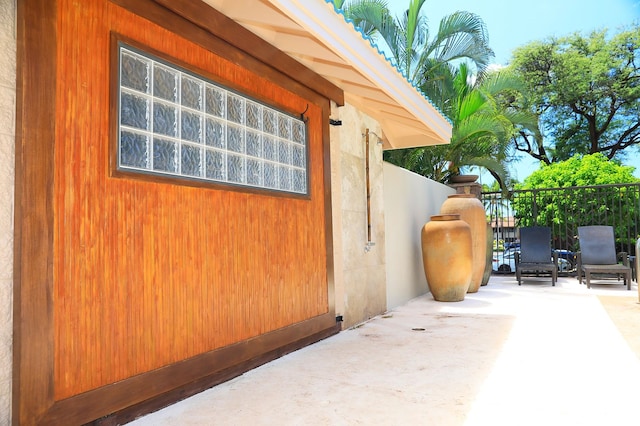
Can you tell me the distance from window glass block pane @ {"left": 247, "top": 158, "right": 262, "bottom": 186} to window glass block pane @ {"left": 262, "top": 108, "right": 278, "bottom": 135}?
319 mm

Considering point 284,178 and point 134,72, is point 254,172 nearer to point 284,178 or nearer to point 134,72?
point 284,178

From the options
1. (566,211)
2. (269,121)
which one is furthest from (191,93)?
(566,211)

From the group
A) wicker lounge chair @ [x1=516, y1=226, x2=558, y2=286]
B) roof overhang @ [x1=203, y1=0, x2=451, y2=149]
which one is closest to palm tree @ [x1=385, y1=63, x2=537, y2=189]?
wicker lounge chair @ [x1=516, y1=226, x2=558, y2=286]

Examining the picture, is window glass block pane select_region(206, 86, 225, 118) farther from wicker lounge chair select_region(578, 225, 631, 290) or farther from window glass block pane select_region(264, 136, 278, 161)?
wicker lounge chair select_region(578, 225, 631, 290)

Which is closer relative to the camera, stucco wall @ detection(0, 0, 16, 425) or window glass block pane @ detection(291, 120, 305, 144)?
stucco wall @ detection(0, 0, 16, 425)

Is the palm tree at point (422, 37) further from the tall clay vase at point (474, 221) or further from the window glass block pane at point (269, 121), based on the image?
the window glass block pane at point (269, 121)

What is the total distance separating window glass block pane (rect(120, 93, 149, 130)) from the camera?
8.30 ft

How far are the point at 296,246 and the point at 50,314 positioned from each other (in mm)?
2222

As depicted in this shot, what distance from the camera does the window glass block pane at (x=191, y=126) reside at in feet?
9.64

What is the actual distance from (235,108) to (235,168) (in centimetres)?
45

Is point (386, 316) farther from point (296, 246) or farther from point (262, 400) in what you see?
point (262, 400)

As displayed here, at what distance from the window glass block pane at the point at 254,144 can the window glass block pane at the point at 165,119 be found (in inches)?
30.3

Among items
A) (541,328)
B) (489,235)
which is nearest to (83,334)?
(541,328)

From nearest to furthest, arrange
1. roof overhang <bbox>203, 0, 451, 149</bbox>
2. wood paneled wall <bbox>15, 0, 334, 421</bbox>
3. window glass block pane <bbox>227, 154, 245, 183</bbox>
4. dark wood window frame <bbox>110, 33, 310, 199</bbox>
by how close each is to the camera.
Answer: wood paneled wall <bbox>15, 0, 334, 421</bbox>, dark wood window frame <bbox>110, 33, 310, 199</bbox>, roof overhang <bbox>203, 0, 451, 149</bbox>, window glass block pane <bbox>227, 154, 245, 183</bbox>
